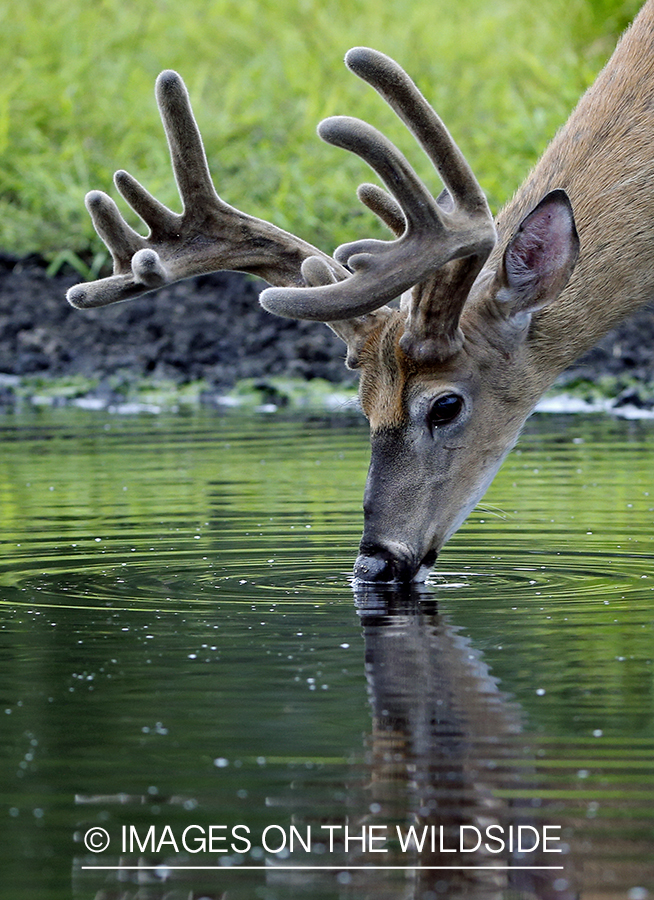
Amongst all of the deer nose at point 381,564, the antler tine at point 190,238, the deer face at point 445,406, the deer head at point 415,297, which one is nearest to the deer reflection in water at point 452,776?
the deer nose at point 381,564

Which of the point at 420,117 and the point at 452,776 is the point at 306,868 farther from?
the point at 420,117

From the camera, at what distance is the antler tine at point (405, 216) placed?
557cm

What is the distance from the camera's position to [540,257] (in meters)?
6.10

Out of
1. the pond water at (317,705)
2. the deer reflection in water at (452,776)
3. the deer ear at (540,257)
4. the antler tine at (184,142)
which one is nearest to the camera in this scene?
the deer reflection in water at (452,776)

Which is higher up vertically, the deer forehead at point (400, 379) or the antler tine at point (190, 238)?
the antler tine at point (190, 238)

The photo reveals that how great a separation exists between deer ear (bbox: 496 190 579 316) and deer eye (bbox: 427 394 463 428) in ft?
1.19

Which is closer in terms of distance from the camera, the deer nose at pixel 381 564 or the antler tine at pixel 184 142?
the deer nose at pixel 381 564

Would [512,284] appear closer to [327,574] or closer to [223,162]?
[327,574]

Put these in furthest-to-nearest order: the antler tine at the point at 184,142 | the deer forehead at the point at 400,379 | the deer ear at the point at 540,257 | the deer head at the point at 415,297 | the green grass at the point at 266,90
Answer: the green grass at the point at 266,90 → the antler tine at the point at 184,142 → the deer forehead at the point at 400,379 → the deer ear at the point at 540,257 → the deer head at the point at 415,297

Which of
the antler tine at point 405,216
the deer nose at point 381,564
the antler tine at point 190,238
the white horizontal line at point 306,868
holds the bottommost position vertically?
the white horizontal line at point 306,868

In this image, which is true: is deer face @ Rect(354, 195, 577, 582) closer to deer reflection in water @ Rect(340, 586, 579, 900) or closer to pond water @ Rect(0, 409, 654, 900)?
pond water @ Rect(0, 409, 654, 900)

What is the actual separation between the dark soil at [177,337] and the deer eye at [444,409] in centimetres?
736

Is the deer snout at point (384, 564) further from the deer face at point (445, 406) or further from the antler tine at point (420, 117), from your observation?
the antler tine at point (420, 117)

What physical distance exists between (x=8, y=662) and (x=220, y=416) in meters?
7.68
